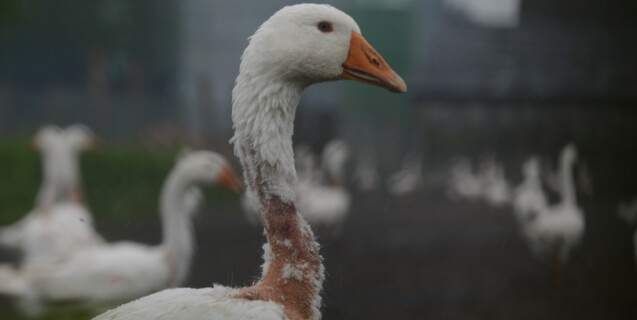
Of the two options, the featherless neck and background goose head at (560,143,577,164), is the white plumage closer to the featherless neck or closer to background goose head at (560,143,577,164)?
the featherless neck

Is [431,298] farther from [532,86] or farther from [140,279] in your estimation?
[140,279]

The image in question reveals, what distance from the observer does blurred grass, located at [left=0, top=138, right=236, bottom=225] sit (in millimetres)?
2980

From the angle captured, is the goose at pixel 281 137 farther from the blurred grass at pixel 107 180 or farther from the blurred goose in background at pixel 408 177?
the blurred goose in background at pixel 408 177

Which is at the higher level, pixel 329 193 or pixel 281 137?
pixel 329 193

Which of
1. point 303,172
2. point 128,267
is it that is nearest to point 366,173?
point 303,172

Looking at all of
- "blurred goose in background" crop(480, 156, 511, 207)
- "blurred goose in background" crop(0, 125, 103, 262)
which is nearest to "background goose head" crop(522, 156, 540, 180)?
"blurred goose in background" crop(480, 156, 511, 207)

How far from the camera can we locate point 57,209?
10.0 ft

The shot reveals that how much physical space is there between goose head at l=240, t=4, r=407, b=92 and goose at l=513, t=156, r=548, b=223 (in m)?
2.31

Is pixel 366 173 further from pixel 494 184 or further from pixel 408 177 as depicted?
pixel 494 184

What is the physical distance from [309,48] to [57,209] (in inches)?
94.5

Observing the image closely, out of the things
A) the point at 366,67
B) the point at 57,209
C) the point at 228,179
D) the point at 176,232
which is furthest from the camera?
the point at 57,209

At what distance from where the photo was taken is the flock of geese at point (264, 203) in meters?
0.99

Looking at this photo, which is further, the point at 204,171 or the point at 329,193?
the point at 329,193

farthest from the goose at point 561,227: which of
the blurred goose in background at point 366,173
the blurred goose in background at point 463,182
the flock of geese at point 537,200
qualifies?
the blurred goose in background at point 366,173
